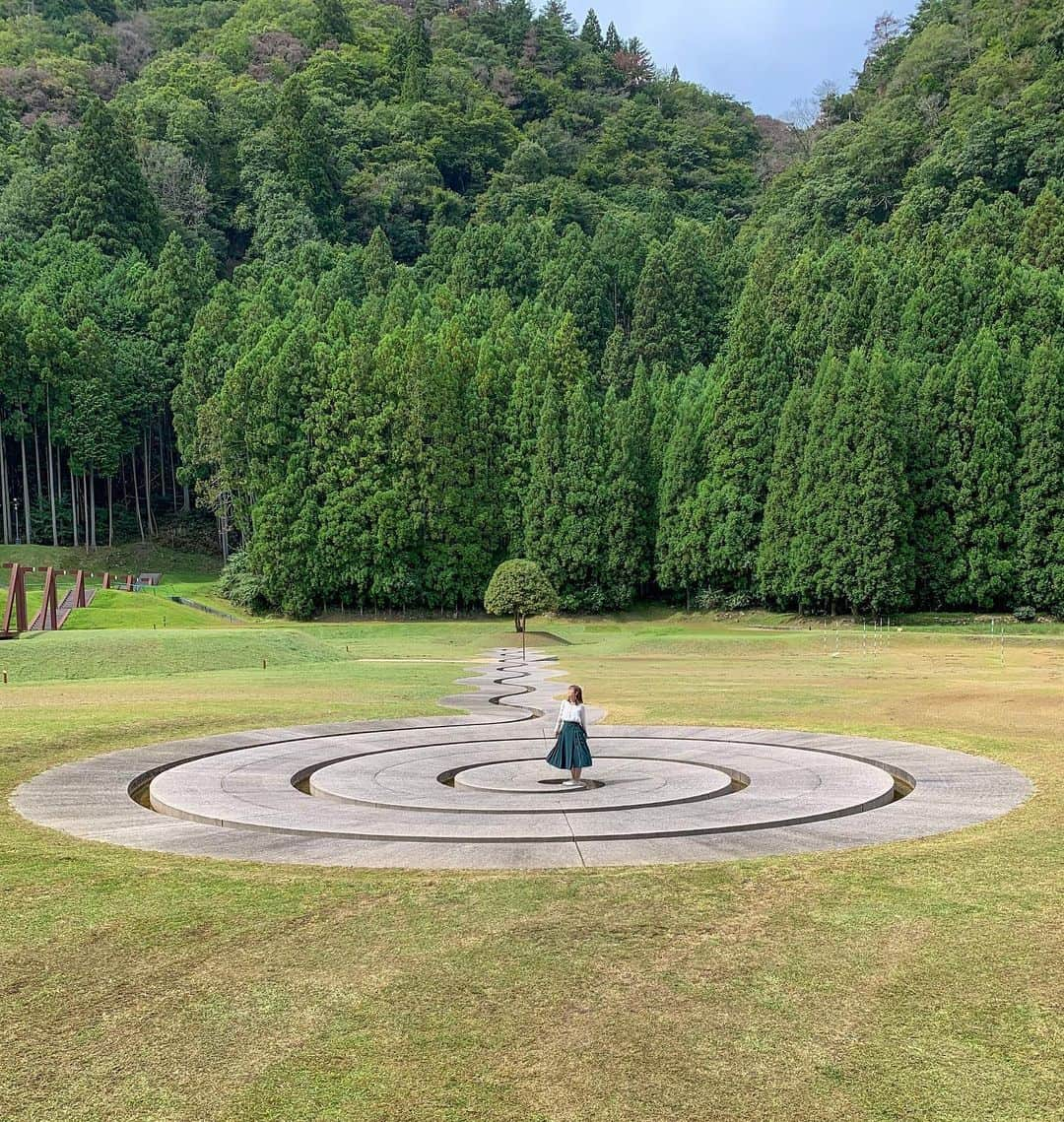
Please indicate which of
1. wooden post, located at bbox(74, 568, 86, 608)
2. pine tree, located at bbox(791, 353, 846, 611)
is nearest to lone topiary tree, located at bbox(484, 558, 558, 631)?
pine tree, located at bbox(791, 353, 846, 611)

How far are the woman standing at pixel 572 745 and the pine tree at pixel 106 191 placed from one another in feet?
266

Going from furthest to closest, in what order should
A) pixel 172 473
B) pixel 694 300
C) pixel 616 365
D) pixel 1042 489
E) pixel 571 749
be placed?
1. pixel 694 300
2. pixel 616 365
3. pixel 172 473
4. pixel 1042 489
5. pixel 571 749

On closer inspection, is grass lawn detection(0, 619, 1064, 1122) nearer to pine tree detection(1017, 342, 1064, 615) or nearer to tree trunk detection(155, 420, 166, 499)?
pine tree detection(1017, 342, 1064, 615)

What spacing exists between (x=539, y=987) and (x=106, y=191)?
9002cm

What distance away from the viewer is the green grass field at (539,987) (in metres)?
5.21

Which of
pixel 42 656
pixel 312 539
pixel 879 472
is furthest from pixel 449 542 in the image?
pixel 42 656

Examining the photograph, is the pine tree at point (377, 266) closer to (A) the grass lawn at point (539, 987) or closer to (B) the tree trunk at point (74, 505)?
(B) the tree trunk at point (74, 505)

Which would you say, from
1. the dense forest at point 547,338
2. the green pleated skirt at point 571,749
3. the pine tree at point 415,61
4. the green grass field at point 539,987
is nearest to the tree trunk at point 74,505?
the dense forest at point 547,338

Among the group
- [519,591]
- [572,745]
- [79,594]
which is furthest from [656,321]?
[572,745]

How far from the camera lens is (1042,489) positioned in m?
52.4

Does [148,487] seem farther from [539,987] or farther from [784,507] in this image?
[539,987]

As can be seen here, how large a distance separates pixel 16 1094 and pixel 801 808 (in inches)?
331

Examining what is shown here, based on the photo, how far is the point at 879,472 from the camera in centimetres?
5341

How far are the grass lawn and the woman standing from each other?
14.6ft
